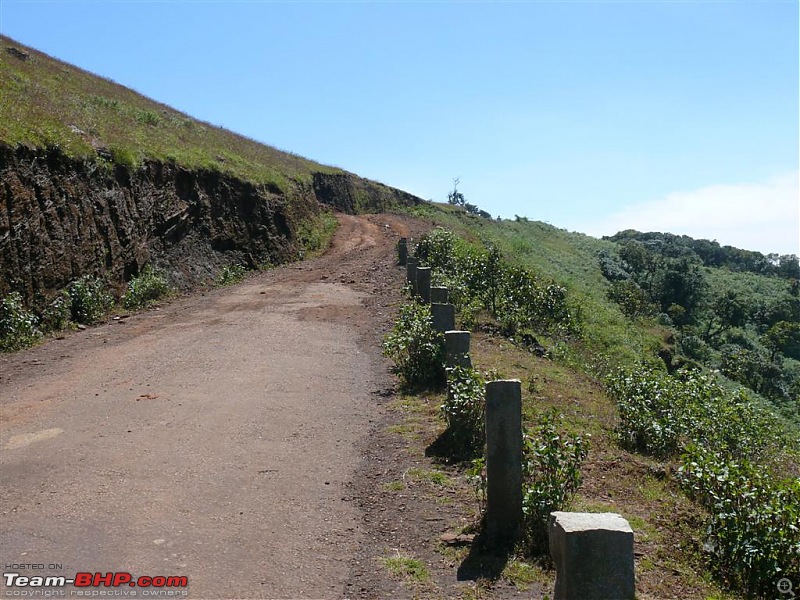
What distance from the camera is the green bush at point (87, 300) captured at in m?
12.9

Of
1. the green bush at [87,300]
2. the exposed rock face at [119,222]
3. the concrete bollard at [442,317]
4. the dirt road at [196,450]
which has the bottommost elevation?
the dirt road at [196,450]

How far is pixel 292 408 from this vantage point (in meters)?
8.09

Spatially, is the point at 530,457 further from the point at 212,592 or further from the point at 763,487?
the point at 212,592

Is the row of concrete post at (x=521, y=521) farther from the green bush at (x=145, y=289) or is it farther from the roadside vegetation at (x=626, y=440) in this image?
the green bush at (x=145, y=289)

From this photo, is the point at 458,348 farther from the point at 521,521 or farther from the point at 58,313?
the point at 58,313

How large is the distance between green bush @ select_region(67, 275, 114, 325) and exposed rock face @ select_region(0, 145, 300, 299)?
0.20 m

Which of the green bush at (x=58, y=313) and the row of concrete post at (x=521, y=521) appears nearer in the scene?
the row of concrete post at (x=521, y=521)

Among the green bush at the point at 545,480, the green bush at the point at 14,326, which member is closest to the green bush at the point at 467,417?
the green bush at the point at 545,480

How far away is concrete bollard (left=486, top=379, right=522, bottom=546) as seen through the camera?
4.80m

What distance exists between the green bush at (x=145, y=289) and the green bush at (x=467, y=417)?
1015cm

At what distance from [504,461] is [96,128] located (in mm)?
15726

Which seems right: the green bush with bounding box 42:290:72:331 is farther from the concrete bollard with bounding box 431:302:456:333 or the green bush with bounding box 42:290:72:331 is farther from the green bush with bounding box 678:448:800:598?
the green bush with bounding box 678:448:800:598

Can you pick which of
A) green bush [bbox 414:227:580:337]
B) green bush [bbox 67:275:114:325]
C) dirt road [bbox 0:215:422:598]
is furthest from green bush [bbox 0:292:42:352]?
green bush [bbox 414:227:580:337]

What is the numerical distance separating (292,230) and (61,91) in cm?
869
